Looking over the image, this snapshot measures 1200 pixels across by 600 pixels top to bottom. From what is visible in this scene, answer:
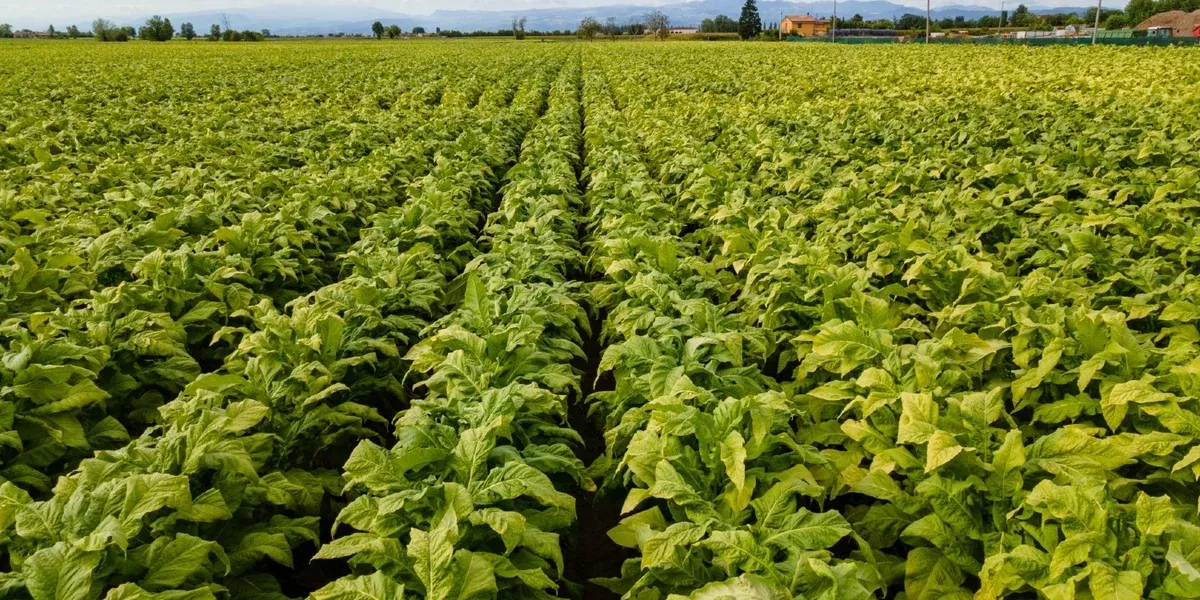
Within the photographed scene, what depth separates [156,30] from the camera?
3295 inches

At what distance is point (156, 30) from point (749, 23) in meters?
76.7

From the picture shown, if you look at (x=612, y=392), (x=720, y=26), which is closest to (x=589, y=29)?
(x=720, y=26)

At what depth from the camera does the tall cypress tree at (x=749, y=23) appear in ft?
311

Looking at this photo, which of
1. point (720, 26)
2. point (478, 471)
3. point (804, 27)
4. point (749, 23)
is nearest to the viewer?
point (478, 471)

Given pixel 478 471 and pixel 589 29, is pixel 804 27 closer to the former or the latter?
pixel 589 29

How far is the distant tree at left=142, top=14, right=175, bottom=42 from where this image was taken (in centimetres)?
8338

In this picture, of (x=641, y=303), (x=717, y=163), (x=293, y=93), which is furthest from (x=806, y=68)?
(x=641, y=303)

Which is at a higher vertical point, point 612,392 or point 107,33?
point 107,33

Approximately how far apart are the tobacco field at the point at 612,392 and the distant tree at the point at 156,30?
94087mm

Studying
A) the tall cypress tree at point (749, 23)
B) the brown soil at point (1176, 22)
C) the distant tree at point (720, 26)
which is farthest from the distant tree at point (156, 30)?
the brown soil at point (1176, 22)

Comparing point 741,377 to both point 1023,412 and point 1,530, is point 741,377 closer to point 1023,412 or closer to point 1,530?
point 1023,412

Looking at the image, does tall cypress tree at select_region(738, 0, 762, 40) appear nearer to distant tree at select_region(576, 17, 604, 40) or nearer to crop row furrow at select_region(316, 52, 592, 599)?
distant tree at select_region(576, 17, 604, 40)

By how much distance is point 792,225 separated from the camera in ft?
20.9

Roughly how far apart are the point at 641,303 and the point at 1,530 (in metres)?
3.31
